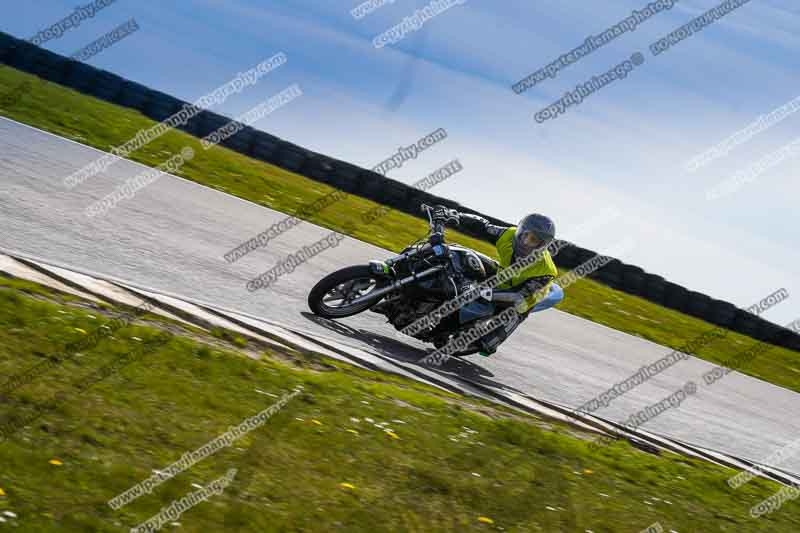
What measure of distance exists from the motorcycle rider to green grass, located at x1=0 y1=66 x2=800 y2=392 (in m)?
8.46

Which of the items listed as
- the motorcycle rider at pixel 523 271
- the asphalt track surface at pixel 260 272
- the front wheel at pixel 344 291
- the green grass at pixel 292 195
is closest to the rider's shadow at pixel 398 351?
the asphalt track surface at pixel 260 272

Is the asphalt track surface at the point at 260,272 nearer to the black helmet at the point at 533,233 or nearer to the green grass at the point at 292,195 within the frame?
the black helmet at the point at 533,233

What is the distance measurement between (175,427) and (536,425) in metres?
3.95

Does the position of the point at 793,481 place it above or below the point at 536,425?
below

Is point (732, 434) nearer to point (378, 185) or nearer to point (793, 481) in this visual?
point (793, 481)

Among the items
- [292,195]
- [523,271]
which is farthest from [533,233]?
[292,195]

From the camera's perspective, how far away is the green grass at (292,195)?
709 inches

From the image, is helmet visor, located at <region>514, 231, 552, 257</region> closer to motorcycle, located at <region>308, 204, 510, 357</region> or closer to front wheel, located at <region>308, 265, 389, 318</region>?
motorcycle, located at <region>308, 204, 510, 357</region>

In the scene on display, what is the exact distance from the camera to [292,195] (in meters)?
20.3

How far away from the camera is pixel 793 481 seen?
9.45m

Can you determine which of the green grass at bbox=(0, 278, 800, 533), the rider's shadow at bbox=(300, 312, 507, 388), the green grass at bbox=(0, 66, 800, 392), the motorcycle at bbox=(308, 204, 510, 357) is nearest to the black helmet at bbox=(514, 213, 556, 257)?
the motorcycle at bbox=(308, 204, 510, 357)

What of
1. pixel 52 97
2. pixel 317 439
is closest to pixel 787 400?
Answer: pixel 317 439

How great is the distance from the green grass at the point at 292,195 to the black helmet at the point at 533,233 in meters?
8.74

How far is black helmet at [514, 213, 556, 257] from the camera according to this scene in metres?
9.20
